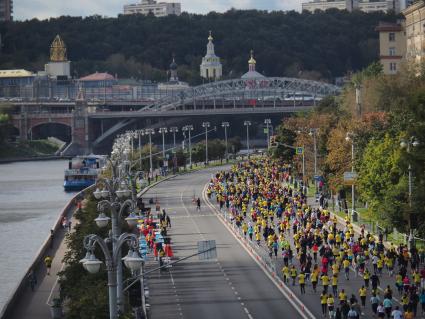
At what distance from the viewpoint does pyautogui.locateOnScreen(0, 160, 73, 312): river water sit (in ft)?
251

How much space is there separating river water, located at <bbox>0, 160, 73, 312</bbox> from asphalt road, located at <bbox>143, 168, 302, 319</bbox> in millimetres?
7379

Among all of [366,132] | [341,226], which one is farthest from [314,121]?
[341,226]

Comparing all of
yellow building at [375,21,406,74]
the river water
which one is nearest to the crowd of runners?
the river water

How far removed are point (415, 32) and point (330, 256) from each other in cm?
8287

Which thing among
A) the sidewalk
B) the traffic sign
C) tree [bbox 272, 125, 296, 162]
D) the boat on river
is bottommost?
the sidewalk

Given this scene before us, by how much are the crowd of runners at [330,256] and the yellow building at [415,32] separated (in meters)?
41.6

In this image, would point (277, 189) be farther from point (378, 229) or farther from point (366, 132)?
point (378, 229)

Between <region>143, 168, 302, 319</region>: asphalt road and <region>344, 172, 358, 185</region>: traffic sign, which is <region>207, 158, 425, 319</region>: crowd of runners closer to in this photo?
<region>143, 168, 302, 319</region>: asphalt road

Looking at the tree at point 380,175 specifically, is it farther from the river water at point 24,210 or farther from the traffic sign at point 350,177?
the river water at point 24,210

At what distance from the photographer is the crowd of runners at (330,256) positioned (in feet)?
152

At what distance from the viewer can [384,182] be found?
233 feet

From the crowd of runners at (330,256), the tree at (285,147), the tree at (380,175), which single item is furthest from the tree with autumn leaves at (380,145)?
the crowd of runners at (330,256)

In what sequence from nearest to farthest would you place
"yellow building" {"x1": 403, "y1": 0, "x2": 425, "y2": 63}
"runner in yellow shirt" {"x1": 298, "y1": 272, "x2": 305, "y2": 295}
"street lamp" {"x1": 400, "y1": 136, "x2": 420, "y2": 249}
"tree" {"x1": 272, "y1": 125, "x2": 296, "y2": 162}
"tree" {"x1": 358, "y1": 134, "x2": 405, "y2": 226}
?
"runner in yellow shirt" {"x1": 298, "y1": 272, "x2": 305, "y2": 295} → "street lamp" {"x1": 400, "y1": 136, "x2": 420, "y2": 249} → "tree" {"x1": 358, "y1": 134, "x2": 405, "y2": 226} → "tree" {"x1": 272, "y1": 125, "x2": 296, "y2": 162} → "yellow building" {"x1": 403, "y1": 0, "x2": 425, "y2": 63}

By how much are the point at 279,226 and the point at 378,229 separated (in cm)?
512
